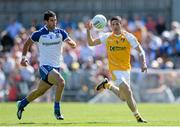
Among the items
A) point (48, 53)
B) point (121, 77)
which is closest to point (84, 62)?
point (48, 53)

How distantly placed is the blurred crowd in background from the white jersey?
12.2m

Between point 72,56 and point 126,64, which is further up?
point 126,64

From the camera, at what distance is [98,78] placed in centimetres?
3183

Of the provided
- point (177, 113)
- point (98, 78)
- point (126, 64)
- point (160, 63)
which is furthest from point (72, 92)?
point (126, 64)

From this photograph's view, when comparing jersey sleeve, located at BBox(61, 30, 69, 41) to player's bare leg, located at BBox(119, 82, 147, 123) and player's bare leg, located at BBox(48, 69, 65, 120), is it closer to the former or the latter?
player's bare leg, located at BBox(48, 69, 65, 120)

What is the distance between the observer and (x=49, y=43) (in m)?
19.1

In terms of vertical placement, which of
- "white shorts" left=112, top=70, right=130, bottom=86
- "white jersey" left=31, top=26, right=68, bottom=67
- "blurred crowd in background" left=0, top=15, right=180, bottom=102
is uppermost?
"white jersey" left=31, top=26, right=68, bottom=67

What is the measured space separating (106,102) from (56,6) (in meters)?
8.64

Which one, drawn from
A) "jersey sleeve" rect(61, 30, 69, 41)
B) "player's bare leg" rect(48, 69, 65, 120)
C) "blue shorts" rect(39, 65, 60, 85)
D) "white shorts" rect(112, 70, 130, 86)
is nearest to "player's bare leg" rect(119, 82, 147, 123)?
"white shorts" rect(112, 70, 130, 86)

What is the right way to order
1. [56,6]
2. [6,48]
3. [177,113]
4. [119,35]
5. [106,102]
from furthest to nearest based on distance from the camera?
[56,6] → [6,48] → [106,102] → [177,113] → [119,35]

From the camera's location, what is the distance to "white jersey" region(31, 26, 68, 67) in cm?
1905

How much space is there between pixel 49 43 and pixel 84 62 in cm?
1454

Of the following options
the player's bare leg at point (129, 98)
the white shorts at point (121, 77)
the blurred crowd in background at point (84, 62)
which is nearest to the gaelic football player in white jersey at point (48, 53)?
the white shorts at point (121, 77)

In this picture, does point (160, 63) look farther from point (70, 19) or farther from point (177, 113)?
point (177, 113)
